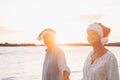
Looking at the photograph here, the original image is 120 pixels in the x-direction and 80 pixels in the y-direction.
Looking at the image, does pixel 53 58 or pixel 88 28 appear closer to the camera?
pixel 88 28

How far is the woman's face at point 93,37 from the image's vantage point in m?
4.37

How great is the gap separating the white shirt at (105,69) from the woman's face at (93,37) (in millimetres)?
202

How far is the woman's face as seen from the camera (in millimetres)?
4371

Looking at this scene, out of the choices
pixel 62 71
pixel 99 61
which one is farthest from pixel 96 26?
pixel 62 71

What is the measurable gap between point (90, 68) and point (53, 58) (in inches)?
74.9

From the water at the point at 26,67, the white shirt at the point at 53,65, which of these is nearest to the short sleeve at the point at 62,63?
the white shirt at the point at 53,65

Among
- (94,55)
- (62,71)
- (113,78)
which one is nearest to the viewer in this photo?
(113,78)

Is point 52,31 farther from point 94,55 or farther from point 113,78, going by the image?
point 113,78

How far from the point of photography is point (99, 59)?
4418 millimetres

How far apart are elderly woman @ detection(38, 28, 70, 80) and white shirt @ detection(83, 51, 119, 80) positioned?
1.70 meters

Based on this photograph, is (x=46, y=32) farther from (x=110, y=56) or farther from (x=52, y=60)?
(x=110, y=56)

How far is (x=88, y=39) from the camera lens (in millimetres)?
4398

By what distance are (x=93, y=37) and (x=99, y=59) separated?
0.93 feet

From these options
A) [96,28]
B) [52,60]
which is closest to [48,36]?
[52,60]
